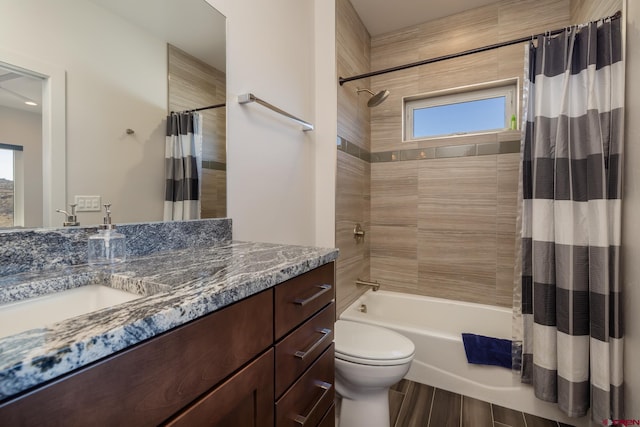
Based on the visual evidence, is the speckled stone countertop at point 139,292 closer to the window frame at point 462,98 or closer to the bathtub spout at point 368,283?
the bathtub spout at point 368,283

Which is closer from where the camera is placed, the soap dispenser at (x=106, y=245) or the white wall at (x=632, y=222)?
the soap dispenser at (x=106, y=245)

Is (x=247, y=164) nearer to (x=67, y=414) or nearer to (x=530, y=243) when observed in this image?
(x=67, y=414)

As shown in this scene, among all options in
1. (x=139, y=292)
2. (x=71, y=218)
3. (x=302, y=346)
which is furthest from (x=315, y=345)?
(x=71, y=218)

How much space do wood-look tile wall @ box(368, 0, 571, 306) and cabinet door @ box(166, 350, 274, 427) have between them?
2.01 m

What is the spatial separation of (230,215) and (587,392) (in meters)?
1.92

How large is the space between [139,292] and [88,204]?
398mm

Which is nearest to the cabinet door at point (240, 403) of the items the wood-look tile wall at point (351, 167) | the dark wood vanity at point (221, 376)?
the dark wood vanity at point (221, 376)

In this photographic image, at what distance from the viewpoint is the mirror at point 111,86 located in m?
0.74

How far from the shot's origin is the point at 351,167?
7.19ft

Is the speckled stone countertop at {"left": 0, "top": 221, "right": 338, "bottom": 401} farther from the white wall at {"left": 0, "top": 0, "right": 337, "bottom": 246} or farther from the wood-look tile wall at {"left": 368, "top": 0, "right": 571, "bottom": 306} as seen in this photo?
the wood-look tile wall at {"left": 368, "top": 0, "right": 571, "bottom": 306}

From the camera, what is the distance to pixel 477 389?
5.56 ft

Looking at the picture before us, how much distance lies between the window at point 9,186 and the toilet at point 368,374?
49.7 inches

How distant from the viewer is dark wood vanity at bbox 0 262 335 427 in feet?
1.12

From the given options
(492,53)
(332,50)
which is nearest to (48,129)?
(332,50)
